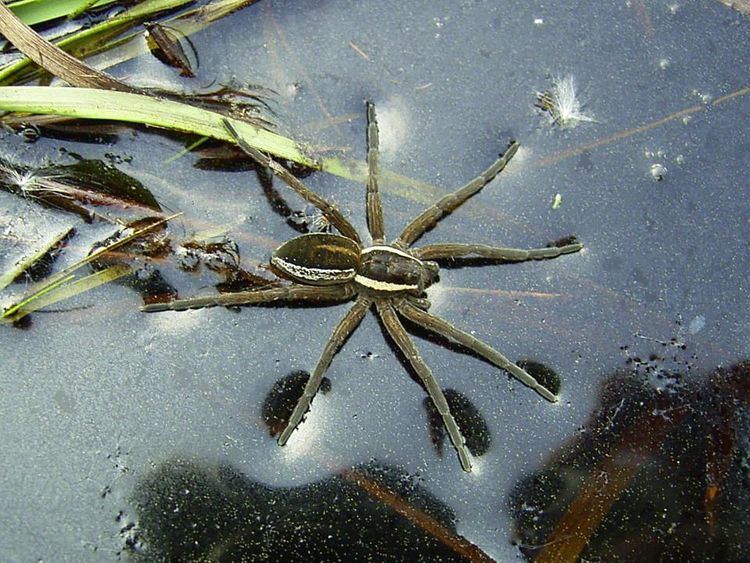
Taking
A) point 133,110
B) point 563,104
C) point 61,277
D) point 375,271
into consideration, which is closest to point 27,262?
point 61,277

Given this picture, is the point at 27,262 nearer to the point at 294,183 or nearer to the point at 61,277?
the point at 61,277

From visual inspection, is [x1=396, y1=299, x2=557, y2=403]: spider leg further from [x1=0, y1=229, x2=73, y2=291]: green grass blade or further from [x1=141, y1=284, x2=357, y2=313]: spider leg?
[x1=0, y1=229, x2=73, y2=291]: green grass blade

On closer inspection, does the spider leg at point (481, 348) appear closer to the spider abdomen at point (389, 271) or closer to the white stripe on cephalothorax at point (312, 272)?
the spider abdomen at point (389, 271)

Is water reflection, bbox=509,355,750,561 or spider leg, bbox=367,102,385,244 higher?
spider leg, bbox=367,102,385,244

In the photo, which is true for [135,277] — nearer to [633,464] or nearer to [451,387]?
[451,387]

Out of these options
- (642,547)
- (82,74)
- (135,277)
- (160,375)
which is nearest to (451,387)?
(642,547)

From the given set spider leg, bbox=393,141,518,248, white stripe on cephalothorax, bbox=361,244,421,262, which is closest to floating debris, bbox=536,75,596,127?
spider leg, bbox=393,141,518,248
